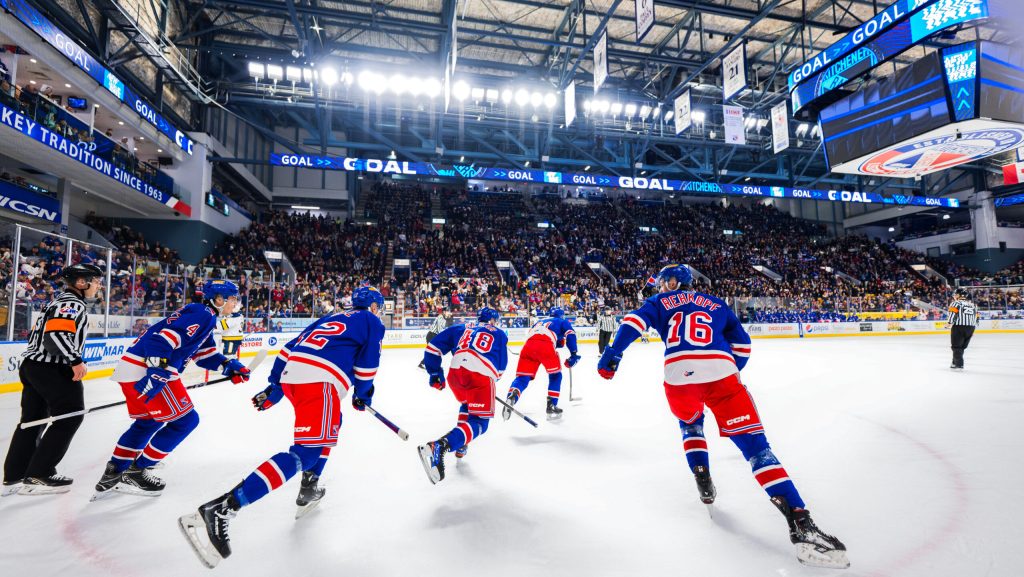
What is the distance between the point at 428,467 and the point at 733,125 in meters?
17.5

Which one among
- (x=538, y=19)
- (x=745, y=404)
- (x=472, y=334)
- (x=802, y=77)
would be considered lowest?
(x=745, y=404)

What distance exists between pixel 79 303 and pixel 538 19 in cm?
1955

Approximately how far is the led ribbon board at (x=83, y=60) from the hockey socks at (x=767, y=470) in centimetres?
1600

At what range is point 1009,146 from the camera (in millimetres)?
12992

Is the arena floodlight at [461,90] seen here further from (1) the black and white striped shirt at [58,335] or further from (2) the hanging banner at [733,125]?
(1) the black and white striped shirt at [58,335]

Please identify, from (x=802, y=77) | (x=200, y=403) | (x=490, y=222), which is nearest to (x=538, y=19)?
(x=802, y=77)

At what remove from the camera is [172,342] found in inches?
128

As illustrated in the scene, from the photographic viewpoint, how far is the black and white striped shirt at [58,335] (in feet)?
10.8

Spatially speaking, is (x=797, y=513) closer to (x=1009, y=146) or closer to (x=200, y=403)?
(x=200, y=403)

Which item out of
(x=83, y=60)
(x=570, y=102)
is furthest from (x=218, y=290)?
(x=570, y=102)

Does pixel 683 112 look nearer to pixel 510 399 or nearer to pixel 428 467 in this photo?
pixel 510 399

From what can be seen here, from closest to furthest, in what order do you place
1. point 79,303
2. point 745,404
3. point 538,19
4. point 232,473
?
1. point 745,404
2. point 79,303
3. point 232,473
4. point 538,19

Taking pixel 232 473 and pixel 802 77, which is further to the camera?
pixel 802 77

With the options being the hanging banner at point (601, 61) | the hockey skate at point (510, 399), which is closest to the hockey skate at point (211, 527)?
the hockey skate at point (510, 399)
